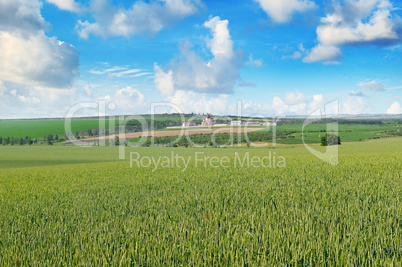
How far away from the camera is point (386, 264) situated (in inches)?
145

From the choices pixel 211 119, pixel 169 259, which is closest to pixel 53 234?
pixel 169 259

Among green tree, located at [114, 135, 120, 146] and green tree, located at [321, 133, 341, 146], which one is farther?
green tree, located at [114, 135, 120, 146]

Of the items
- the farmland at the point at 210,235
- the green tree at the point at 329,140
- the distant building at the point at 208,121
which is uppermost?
the distant building at the point at 208,121

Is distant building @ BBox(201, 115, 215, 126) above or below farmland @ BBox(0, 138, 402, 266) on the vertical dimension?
above

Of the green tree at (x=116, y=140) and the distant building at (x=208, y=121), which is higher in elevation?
the distant building at (x=208, y=121)

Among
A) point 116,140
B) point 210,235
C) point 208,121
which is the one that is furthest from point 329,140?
point 210,235

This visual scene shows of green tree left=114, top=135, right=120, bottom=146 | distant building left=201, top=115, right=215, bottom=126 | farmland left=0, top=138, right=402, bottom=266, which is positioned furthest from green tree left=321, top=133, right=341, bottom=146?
farmland left=0, top=138, right=402, bottom=266

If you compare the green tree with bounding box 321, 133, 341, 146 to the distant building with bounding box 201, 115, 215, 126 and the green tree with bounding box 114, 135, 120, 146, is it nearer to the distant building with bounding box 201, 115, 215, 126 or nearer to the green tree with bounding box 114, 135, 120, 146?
the distant building with bounding box 201, 115, 215, 126

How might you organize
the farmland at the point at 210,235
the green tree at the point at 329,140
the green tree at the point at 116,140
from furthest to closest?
the green tree at the point at 116,140 → the green tree at the point at 329,140 → the farmland at the point at 210,235

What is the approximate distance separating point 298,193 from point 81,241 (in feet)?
21.5

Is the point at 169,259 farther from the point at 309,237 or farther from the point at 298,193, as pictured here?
the point at 298,193

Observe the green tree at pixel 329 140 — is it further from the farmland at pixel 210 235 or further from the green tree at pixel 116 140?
the farmland at pixel 210 235

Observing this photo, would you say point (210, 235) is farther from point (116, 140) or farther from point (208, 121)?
point (116, 140)

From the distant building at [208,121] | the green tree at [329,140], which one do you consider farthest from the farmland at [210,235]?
the green tree at [329,140]
